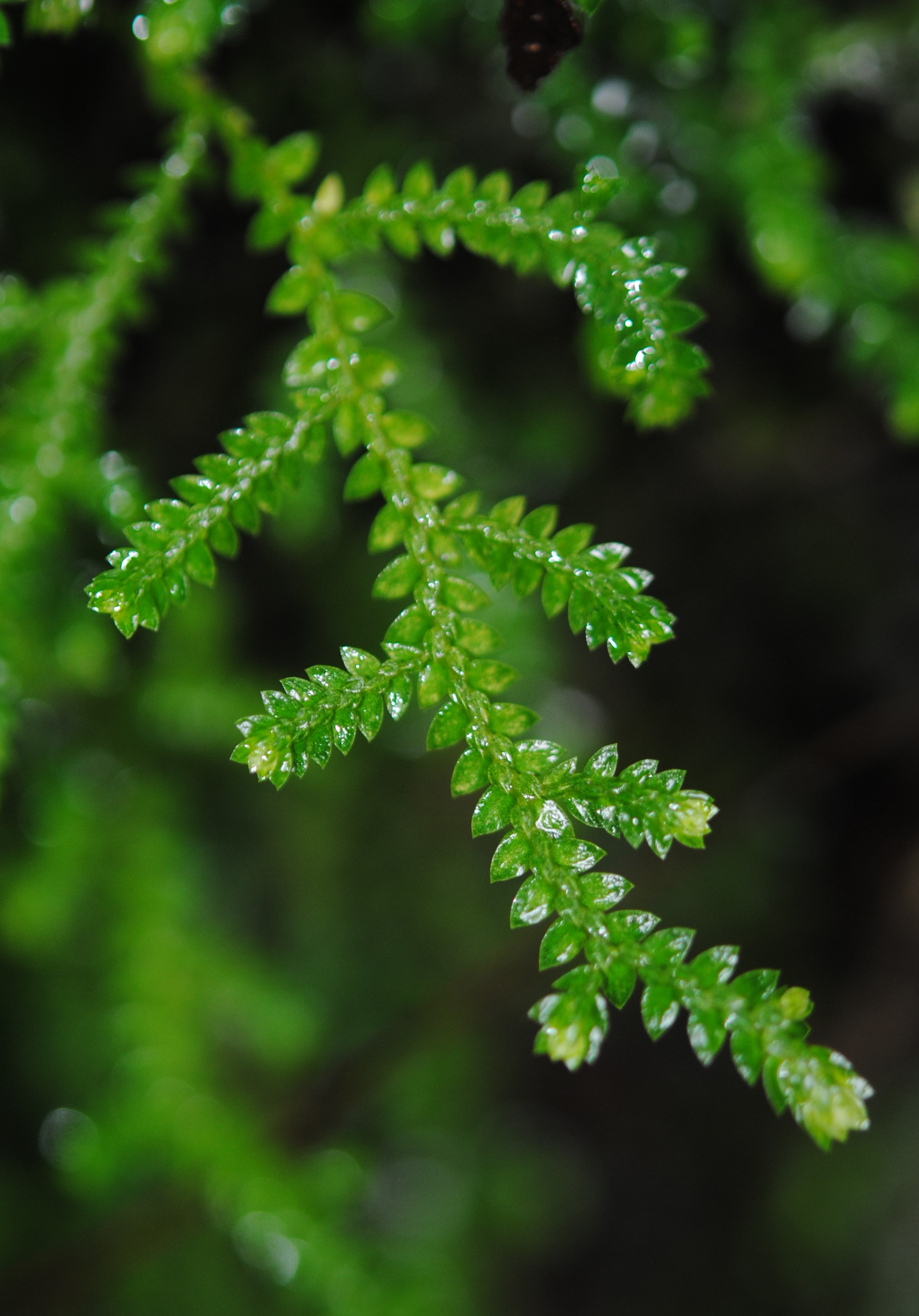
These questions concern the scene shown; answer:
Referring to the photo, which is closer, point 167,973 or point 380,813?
point 167,973

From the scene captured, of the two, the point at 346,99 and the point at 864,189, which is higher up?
the point at 864,189

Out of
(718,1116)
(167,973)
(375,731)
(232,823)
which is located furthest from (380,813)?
(375,731)

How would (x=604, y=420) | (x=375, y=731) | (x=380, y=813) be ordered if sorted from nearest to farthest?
(x=375, y=731)
(x=604, y=420)
(x=380, y=813)

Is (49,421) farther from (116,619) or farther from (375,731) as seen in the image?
(375,731)

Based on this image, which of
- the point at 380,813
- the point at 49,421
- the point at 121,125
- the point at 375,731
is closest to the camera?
the point at 375,731

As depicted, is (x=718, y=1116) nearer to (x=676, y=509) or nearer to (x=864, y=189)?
(x=676, y=509)

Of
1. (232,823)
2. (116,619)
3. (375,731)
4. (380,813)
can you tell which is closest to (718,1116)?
(380,813)

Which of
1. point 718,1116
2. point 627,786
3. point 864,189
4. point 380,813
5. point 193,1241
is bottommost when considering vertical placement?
point 193,1241
